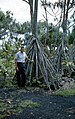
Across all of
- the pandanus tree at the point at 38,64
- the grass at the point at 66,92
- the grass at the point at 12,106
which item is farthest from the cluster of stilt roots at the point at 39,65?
the grass at the point at 12,106

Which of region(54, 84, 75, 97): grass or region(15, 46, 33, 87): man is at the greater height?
region(15, 46, 33, 87): man

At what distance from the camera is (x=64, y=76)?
14.7 meters

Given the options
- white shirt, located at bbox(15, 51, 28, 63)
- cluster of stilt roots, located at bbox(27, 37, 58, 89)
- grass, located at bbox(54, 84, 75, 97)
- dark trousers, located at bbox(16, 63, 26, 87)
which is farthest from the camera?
cluster of stilt roots, located at bbox(27, 37, 58, 89)

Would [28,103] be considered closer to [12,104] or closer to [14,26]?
[12,104]

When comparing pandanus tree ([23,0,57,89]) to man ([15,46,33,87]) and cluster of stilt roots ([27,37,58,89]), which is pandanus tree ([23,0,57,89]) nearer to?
cluster of stilt roots ([27,37,58,89])

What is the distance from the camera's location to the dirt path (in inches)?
290

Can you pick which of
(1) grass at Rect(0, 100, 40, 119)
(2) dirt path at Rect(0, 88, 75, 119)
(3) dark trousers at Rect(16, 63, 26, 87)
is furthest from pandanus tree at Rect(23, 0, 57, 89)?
(1) grass at Rect(0, 100, 40, 119)

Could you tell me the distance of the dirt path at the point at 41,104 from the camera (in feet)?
24.2

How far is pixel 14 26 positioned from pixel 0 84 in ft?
Answer: 79.5

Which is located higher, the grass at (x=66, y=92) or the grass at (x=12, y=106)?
the grass at (x=12, y=106)

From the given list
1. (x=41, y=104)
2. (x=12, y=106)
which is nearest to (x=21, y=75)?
(x=41, y=104)

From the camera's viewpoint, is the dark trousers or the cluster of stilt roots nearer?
the dark trousers

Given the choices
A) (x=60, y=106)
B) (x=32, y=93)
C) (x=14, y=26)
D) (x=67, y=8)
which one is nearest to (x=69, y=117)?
(x=60, y=106)

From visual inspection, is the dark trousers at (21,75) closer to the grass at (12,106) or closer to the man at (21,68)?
the man at (21,68)
